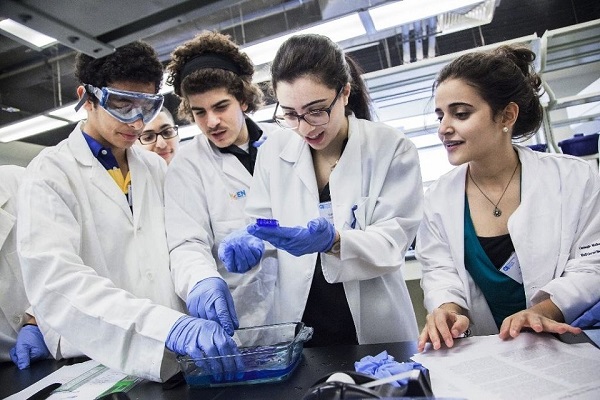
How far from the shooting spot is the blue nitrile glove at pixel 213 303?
1.14 metres

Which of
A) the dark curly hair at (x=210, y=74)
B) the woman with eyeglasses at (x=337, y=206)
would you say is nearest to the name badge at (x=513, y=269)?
the woman with eyeglasses at (x=337, y=206)

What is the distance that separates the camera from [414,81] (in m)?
3.65

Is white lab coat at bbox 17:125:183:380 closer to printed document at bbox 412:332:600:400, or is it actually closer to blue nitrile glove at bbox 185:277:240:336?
blue nitrile glove at bbox 185:277:240:336

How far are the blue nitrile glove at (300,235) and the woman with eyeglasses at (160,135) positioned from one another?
1475 mm

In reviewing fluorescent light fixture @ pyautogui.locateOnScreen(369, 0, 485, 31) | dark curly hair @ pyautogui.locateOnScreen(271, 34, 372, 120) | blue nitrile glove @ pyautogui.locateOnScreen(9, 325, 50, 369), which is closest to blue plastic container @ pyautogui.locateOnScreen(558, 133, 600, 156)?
fluorescent light fixture @ pyautogui.locateOnScreen(369, 0, 485, 31)

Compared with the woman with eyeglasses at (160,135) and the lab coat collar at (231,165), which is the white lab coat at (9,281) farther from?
the lab coat collar at (231,165)

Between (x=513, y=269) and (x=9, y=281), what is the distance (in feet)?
6.10

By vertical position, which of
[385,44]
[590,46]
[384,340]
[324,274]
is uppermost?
[385,44]

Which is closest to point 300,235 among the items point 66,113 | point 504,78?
point 504,78

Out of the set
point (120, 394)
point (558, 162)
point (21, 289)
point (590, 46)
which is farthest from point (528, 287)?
point (590, 46)

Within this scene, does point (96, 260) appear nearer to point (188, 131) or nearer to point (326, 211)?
point (326, 211)

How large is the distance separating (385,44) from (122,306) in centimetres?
443

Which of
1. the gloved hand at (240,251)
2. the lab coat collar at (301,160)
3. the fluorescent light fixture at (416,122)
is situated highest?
the fluorescent light fixture at (416,122)

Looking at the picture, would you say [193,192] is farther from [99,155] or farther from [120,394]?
[120,394]
